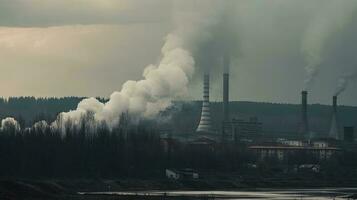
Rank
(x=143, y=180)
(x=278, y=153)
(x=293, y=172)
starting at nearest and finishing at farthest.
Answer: (x=143, y=180)
(x=293, y=172)
(x=278, y=153)

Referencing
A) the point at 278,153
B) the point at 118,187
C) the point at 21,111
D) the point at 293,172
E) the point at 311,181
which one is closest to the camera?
the point at 118,187

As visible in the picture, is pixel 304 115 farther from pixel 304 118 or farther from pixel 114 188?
pixel 114 188

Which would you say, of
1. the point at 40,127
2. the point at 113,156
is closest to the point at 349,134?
the point at 113,156

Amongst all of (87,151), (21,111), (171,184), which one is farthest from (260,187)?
(21,111)

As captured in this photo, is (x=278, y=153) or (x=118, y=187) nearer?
(x=118, y=187)

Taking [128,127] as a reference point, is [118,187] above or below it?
below

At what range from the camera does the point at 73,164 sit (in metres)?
94.3

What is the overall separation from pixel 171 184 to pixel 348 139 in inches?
2658

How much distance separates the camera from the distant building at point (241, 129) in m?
154

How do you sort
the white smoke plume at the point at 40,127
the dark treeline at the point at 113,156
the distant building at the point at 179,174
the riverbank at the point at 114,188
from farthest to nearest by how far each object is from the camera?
the distant building at the point at 179,174
the white smoke plume at the point at 40,127
the dark treeline at the point at 113,156
the riverbank at the point at 114,188

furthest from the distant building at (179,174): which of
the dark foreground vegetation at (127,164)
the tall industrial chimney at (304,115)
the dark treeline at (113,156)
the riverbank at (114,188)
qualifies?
the tall industrial chimney at (304,115)

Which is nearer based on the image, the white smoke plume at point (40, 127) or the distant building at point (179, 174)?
the white smoke plume at point (40, 127)

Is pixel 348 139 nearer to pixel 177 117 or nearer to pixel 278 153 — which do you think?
pixel 278 153

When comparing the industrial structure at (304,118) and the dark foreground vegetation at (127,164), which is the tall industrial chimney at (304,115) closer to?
the industrial structure at (304,118)
